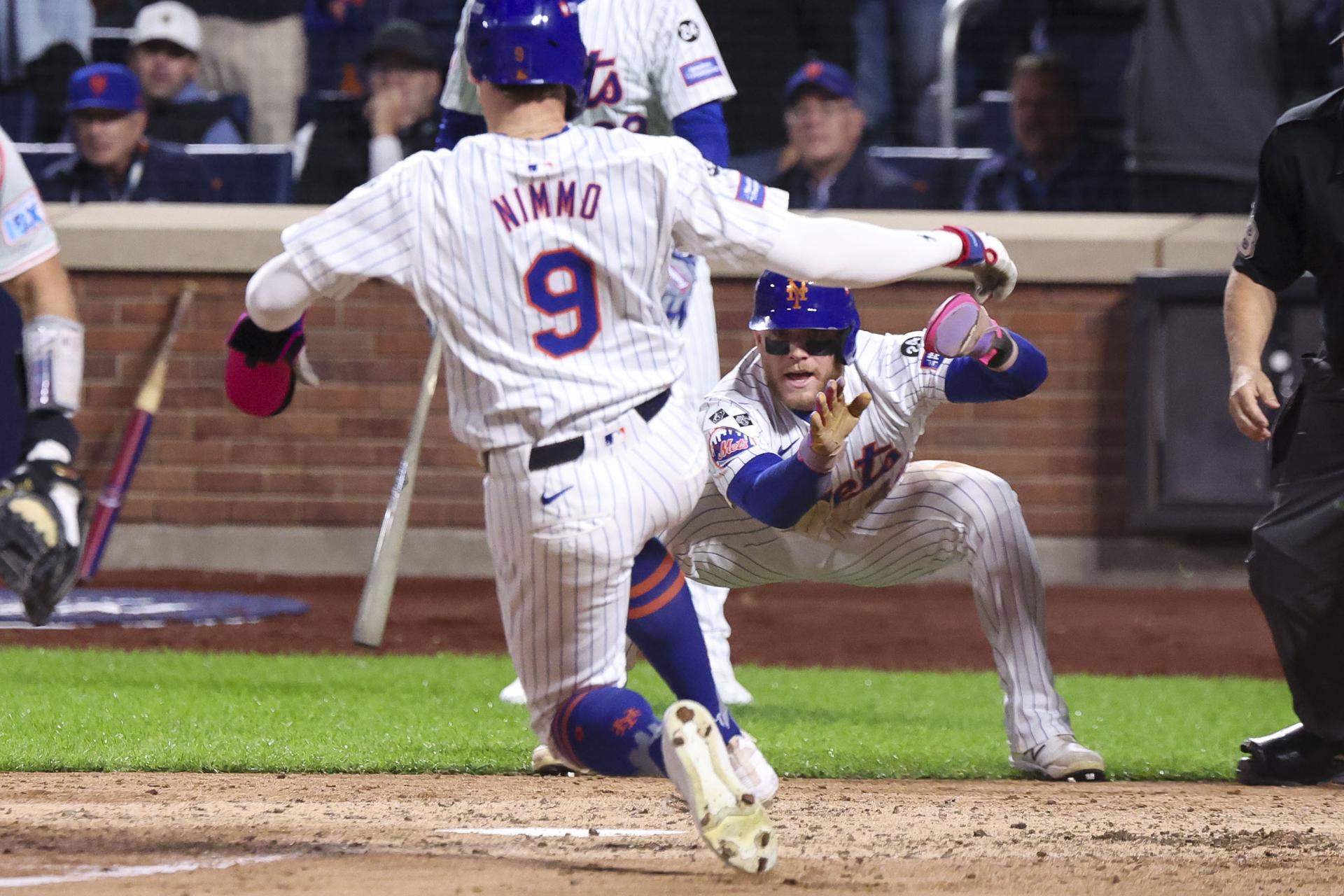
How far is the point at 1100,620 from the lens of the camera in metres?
7.64

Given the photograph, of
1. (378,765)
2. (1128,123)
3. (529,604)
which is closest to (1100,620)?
(1128,123)

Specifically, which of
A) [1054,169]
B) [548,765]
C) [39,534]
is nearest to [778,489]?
[548,765]

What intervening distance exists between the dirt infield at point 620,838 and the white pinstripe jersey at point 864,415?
640 mm

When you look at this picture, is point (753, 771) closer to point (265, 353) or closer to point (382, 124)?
point (265, 353)

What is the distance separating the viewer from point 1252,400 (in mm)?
4332

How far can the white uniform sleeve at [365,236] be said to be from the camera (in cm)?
305

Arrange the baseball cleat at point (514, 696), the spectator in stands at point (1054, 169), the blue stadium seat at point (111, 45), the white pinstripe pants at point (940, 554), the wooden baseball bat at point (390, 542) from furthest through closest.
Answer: the blue stadium seat at point (111, 45) → the spectator in stands at point (1054, 169) → the wooden baseball bat at point (390, 542) → the baseball cleat at point (514, 696) → the white pinstripe pants at point (940, 554)

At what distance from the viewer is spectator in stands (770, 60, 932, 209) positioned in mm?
8523

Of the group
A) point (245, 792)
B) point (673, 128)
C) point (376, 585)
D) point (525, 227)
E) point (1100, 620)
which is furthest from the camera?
point (1100, 620)

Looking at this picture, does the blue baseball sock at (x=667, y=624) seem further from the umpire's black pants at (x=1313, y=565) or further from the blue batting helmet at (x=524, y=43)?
the umpire's black pants at (x=1313, y=565)

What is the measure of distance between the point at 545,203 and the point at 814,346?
132cm

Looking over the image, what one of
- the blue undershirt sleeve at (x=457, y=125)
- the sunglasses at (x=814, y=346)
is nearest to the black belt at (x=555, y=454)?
the sunglasses at (x=814, y=346)

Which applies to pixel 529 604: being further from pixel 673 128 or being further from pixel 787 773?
pixel 673 128

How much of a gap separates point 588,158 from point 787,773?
1.74 m
